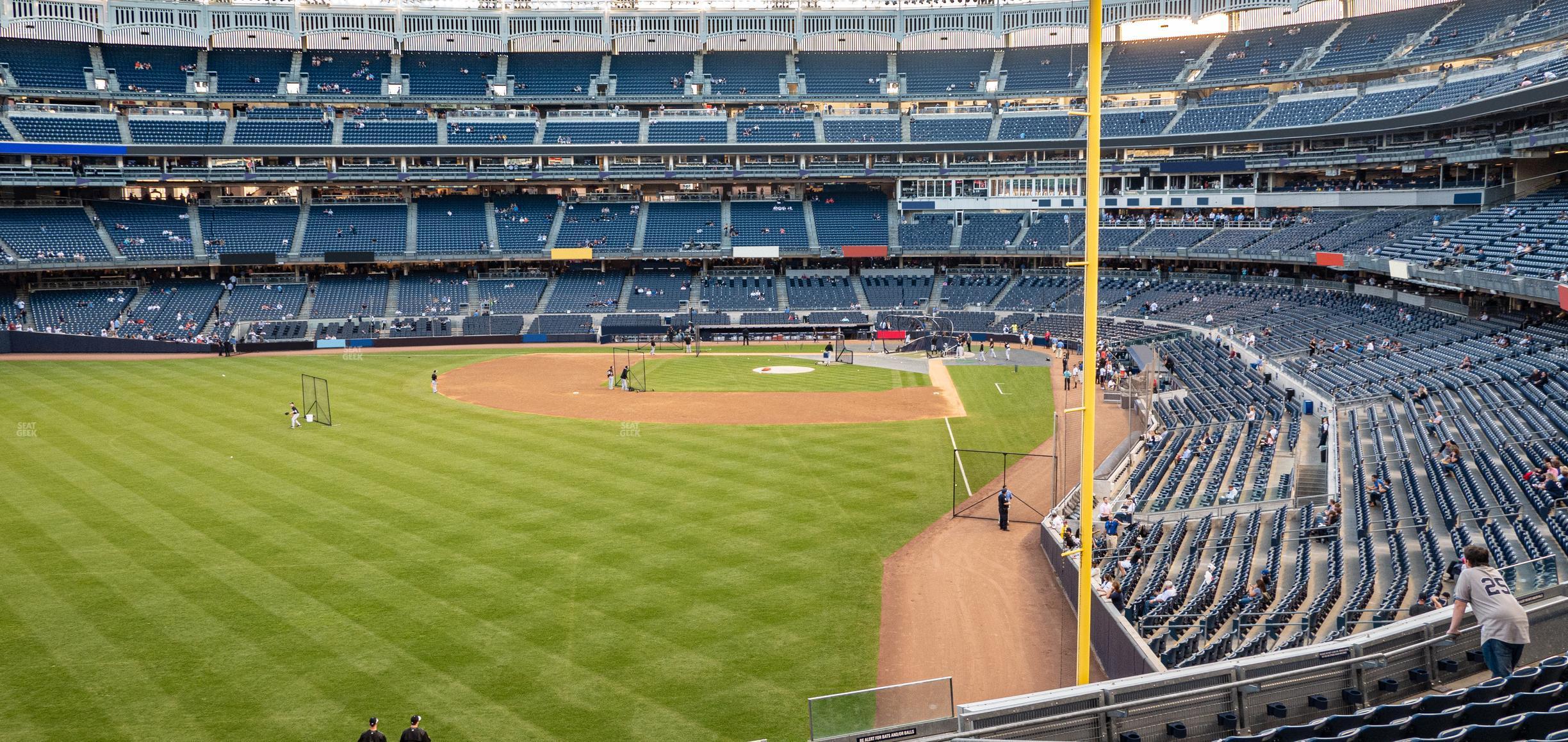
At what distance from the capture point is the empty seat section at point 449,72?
77.6 metres

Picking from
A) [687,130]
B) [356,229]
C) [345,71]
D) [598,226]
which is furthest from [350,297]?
[687,130]

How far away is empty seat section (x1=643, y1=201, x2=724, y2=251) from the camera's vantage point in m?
75.6

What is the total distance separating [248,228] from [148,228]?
6021mm

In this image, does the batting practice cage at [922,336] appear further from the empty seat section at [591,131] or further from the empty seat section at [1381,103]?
the empty seat section at [1381,103]

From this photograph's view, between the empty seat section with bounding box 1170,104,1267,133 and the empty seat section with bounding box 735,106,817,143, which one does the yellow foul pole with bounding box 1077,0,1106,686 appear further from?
the empty seat section with bounding box 735,106,817,143

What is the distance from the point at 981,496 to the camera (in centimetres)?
2817

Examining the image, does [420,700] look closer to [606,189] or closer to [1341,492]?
[1341,492]

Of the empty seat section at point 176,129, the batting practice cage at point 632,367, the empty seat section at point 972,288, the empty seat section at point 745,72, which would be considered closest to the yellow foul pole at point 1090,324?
the batting practice cage at point 632,367

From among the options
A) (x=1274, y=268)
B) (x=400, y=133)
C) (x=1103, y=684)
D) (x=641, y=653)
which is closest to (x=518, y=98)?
(x=400, y=133)

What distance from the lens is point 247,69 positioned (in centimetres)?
7500

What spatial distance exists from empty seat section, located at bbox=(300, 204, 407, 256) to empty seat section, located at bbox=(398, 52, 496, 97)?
31.8ft

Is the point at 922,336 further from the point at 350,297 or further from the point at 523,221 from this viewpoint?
the point at 350,297

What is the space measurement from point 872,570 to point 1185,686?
39.9 ft

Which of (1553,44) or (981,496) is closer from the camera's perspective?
(981,496)
